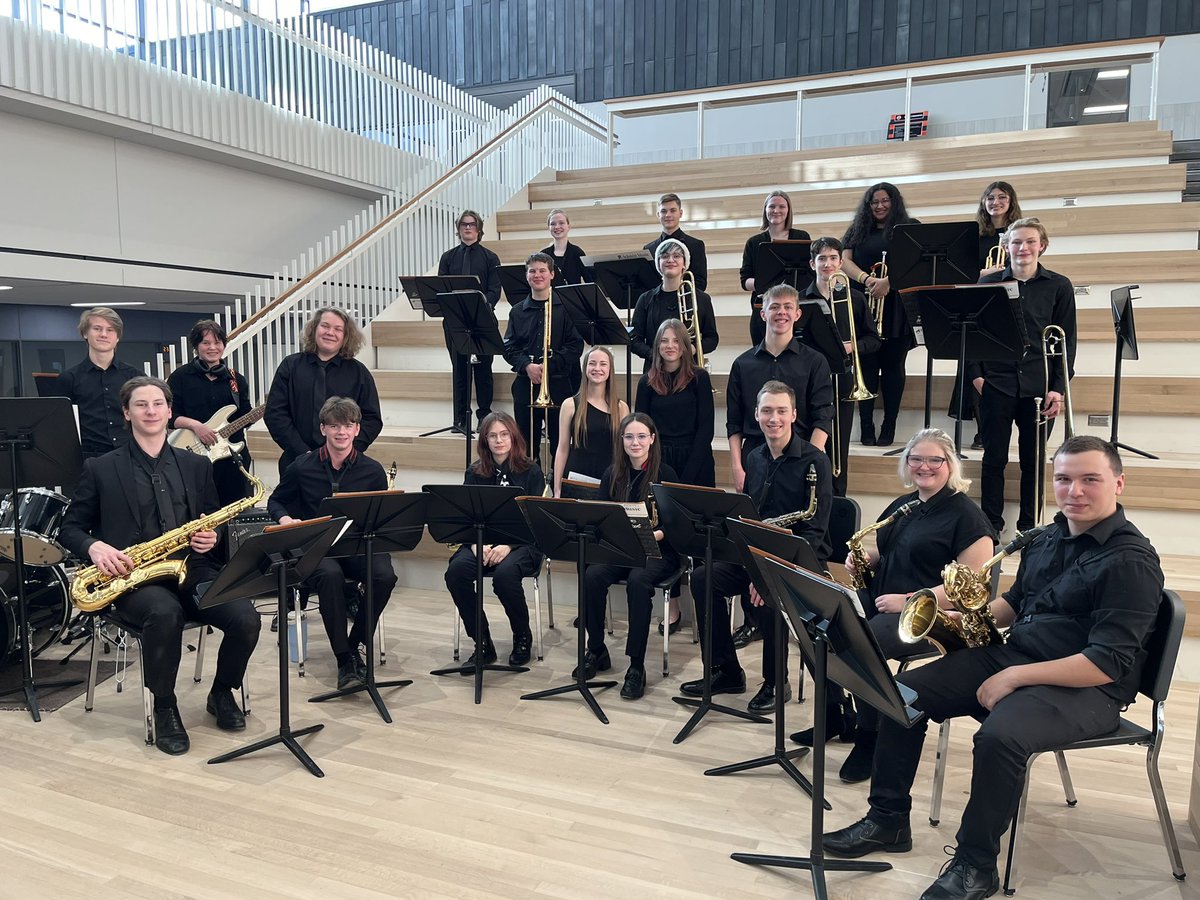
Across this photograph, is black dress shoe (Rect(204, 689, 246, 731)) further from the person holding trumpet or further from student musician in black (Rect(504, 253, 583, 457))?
the person holding trumpet

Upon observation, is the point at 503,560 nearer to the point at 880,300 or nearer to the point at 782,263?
the point at 782,263

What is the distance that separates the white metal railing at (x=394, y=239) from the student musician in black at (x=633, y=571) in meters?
3.19

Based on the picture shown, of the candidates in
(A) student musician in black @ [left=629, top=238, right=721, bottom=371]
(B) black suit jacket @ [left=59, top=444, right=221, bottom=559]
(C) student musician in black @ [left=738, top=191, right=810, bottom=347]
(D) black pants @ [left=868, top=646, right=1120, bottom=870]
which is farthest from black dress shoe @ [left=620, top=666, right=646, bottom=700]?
(C) student musician in black @ [left=738, top=191, right=810, bottom=347]

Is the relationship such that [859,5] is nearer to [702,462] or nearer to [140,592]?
[702,462]

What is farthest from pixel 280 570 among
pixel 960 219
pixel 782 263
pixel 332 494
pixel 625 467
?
pixel 960 219

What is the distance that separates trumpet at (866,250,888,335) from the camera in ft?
16.4

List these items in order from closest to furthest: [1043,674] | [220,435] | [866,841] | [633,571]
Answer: [1043,674] < [866,841] < [633,571] < [220,435]

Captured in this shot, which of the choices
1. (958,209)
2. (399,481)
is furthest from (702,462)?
(958,209)

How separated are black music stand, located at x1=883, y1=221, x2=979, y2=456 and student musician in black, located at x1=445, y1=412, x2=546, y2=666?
1989 mm

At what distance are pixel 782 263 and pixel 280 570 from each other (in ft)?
10.5

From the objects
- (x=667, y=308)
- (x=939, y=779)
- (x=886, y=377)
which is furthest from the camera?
(x=886, y=377)

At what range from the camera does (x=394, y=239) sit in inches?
312

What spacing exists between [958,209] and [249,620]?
6.59m

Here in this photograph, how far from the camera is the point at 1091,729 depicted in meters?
2.37
